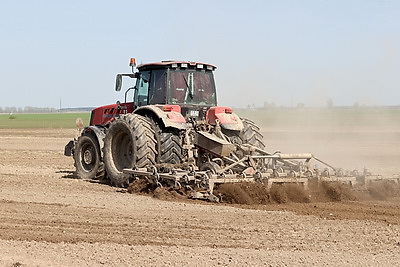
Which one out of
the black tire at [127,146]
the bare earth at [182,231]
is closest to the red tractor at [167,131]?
the black tire at [127,146]

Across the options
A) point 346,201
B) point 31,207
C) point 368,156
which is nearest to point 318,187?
point 346,201

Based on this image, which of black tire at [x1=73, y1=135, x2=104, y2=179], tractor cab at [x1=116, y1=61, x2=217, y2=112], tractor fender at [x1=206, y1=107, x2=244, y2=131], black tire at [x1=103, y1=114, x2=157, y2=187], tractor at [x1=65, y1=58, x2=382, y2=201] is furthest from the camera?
black tire at [x1=73, y1=135, x2=104, y2=179]

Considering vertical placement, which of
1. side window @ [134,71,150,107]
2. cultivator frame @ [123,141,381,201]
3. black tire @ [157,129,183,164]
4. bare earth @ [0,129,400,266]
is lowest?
bare earth @ [0,129,400,266]

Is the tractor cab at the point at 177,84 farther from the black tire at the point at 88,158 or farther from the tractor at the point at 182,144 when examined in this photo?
the black tire at the point at 88,158

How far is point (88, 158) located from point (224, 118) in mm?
3480

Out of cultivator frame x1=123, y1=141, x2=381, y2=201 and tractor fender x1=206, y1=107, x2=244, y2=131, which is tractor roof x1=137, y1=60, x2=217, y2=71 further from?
cultivator frame x1=123, y1=141, x2=381, y2=201

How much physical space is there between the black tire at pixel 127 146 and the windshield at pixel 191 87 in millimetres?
989

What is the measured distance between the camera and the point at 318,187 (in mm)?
10625

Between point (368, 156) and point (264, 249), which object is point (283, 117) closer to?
point (368, 156)

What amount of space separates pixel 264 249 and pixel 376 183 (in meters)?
5.01

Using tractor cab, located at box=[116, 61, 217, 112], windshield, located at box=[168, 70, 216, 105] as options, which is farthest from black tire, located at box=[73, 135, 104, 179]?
windshield, located at box=[168, 70, 216, 105]

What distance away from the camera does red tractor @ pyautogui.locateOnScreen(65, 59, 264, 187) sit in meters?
11.5

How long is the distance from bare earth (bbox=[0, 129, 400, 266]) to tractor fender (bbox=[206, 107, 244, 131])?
2.38 m

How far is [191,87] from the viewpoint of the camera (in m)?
12.7
